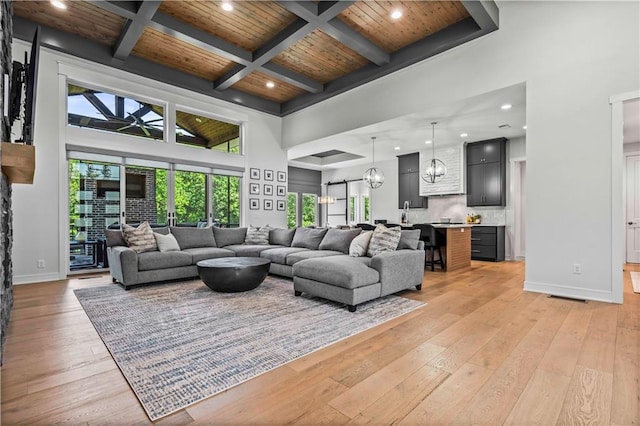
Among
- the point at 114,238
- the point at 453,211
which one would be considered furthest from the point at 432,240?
the point at 114,238

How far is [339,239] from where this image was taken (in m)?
4.68

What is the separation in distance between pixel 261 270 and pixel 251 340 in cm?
144

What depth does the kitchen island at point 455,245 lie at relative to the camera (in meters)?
5.44

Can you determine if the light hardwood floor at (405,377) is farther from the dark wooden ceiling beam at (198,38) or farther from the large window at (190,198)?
the dark wooden ceiling beam at (198,38)

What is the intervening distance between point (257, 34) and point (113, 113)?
299 centimetres

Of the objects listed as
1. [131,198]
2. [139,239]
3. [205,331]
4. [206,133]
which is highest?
[206,133]

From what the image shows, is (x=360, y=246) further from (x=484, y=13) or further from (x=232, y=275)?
(x=484, y=13)

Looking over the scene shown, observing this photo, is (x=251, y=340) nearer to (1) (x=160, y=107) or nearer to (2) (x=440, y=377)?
(2) (x=440, y=377)

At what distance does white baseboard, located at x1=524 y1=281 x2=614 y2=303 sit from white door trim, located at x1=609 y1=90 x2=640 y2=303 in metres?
0.07

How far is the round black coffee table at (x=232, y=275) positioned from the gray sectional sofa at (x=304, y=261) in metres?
0.47

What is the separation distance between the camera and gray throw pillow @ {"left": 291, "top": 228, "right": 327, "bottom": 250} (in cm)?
509

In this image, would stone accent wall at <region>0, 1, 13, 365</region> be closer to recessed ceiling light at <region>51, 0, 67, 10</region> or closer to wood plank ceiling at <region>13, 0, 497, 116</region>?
wood plank ceiling at <region>13, 0, 497, 116</region>

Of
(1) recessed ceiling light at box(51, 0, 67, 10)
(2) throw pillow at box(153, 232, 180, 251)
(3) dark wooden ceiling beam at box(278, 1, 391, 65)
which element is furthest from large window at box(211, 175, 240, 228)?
(3) dark wooden ceiling beam at box(278, 1, 391, 65)

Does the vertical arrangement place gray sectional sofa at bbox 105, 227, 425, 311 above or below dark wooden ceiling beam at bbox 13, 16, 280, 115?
below
